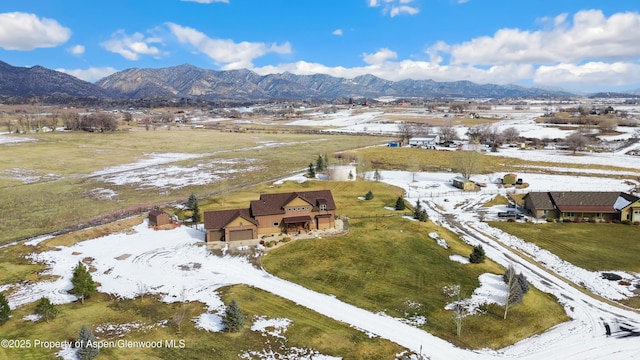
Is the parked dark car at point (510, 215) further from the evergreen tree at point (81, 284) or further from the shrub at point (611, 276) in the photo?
the evergreen tree at point (81, 284)

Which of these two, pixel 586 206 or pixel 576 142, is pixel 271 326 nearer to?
pixel 586 206

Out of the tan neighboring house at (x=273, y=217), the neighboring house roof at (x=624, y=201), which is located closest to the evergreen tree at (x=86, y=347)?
the tan neighboring house at (x=273, y=217)

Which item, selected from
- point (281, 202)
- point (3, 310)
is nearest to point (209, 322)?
point (3, 310)

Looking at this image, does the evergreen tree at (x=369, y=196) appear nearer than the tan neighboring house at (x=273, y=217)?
No

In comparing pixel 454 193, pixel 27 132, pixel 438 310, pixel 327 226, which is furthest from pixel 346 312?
pixel 27 132

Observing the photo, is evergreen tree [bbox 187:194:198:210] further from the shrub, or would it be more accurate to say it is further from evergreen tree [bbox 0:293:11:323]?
the shrub

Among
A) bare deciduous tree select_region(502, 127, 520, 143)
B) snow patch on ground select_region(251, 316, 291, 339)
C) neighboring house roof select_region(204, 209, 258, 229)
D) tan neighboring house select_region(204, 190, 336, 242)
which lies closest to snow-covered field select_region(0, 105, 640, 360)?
snow patch on ground select_region(251, 316, 291, 339)
